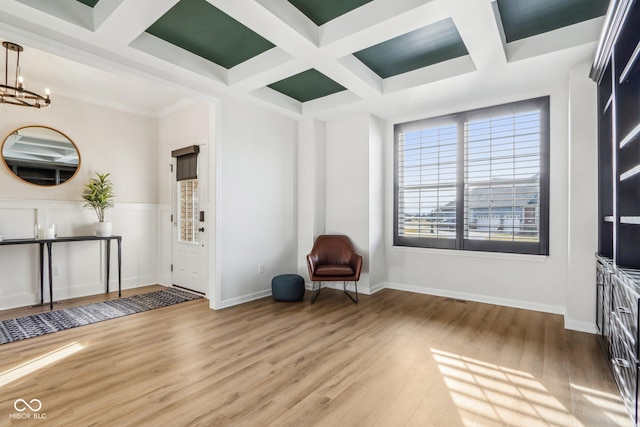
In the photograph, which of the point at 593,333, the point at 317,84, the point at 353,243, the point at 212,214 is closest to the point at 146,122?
the point at 212,214

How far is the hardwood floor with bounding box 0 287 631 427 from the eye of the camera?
1.89m

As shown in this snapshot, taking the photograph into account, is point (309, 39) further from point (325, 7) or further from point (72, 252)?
point (72, 252)

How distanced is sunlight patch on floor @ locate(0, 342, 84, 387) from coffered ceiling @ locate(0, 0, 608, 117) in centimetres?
249

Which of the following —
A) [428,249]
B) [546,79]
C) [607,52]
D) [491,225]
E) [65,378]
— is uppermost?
[546,79]

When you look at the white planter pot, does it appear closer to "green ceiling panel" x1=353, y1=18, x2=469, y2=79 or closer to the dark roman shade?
the dark roman shade

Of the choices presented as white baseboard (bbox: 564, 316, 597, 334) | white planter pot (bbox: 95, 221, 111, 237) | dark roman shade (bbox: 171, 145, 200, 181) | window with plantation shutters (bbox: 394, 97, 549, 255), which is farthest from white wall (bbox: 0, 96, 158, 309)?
white baseboard (bbox: 564, 316, 597, 334)

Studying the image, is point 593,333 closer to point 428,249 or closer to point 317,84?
point 428,249

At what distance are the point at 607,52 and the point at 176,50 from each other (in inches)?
146

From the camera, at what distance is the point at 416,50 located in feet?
10.8

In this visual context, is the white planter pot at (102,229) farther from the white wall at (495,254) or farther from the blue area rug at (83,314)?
the white wall at (495,254)

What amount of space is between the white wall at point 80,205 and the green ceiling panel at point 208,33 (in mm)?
2442

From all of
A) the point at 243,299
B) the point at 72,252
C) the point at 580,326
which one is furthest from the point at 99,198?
the point at 580,326

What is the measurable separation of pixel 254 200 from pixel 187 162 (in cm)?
134

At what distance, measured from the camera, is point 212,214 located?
3.97m
